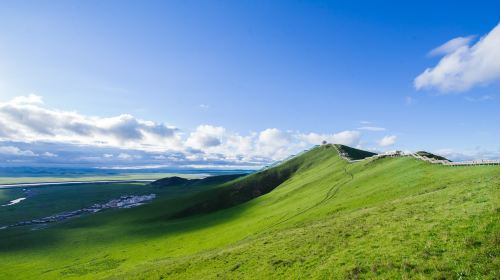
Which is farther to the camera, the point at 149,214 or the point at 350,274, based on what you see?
the point at 149,214

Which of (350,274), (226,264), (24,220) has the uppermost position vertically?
(350,274)

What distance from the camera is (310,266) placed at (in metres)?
31.5

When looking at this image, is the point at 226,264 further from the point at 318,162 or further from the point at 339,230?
the point at 318,162

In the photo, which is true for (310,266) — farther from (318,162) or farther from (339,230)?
(318,162)

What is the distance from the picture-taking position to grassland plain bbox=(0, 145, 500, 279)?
2591 centimetres

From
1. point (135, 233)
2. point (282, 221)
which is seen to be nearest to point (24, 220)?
point (135, 233)

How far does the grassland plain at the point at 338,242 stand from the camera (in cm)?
2591

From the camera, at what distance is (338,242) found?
114 ft

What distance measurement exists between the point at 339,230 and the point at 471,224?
13904 millimetres

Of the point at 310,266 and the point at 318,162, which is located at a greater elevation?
the point at 318,162

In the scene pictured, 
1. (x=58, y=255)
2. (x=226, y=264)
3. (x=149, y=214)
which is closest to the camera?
(x=226, y=264)

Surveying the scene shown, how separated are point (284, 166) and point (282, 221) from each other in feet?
362

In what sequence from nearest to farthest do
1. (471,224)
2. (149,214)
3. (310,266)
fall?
(471,224) < (310,266) < (149,214)

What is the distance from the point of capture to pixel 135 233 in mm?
111438
